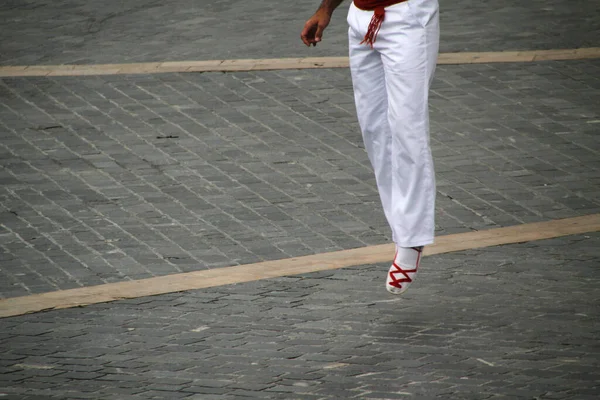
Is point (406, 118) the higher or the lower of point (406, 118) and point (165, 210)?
the higher

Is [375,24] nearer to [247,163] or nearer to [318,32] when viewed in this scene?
[318,32]

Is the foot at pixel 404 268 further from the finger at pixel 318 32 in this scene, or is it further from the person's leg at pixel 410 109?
the finger at pixel 318 32

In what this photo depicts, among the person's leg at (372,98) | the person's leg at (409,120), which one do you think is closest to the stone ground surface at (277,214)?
the person's leg at (409,120)

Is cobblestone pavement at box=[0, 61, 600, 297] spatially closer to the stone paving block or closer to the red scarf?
the stone paving block

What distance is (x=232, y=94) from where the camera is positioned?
399 inches

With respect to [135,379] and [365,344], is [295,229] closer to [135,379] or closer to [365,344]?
[365,344]

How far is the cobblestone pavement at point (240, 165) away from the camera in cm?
716

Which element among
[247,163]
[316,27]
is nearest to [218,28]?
[247,163]

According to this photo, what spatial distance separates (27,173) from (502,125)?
11.7 feet

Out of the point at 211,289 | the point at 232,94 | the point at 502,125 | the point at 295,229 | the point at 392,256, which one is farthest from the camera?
Result: the point at 232,94

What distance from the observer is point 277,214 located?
764 centimetres

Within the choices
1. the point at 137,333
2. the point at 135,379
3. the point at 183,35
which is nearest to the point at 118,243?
the point at 137,333

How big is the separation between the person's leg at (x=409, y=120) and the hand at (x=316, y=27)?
1.13 feet

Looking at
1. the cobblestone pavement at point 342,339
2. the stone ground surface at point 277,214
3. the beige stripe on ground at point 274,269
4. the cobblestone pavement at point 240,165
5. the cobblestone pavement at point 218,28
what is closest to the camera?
the cobblestone pavement at point 342,339
